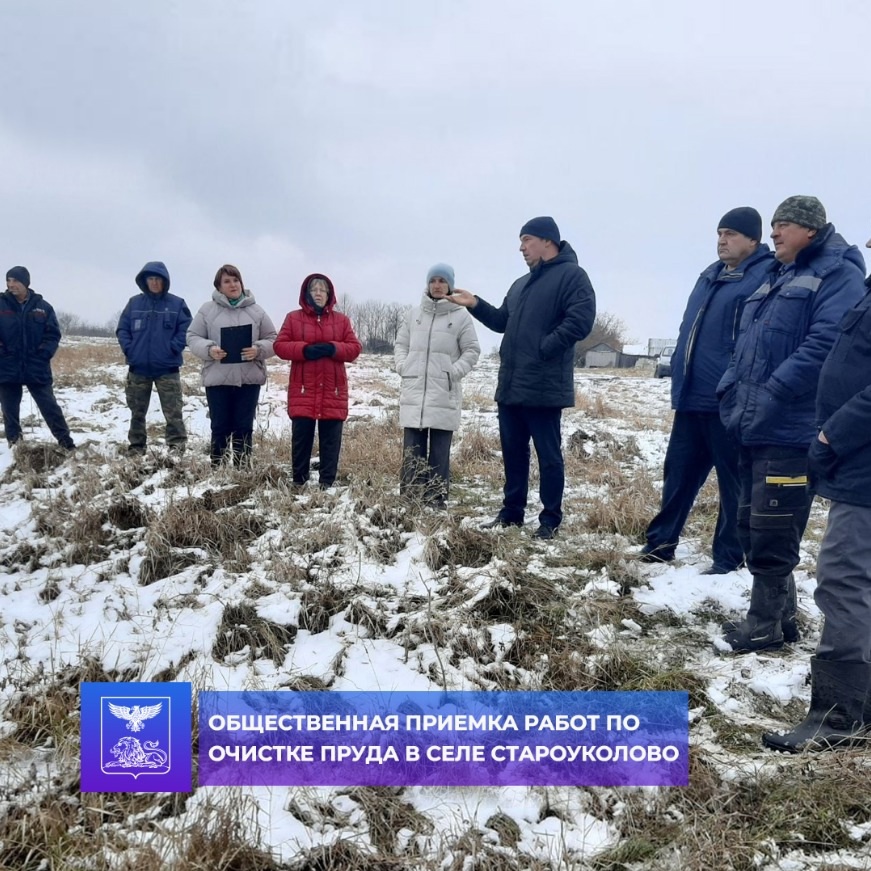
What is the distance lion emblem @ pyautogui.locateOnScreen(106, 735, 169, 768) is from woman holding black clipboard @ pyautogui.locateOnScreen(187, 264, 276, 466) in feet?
10.3

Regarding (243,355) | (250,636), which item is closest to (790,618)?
(250,636)

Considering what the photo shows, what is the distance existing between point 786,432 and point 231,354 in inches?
166

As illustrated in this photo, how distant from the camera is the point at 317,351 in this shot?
495 centimetres

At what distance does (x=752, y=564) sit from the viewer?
2.98 metres

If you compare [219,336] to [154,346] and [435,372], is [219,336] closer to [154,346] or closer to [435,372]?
[154,346]

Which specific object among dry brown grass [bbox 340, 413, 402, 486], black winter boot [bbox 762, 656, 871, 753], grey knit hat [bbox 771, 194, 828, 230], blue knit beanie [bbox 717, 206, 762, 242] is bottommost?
black winter boot [bbox 762, 656, 871, 753]

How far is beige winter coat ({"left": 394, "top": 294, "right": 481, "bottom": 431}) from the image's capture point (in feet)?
15.6

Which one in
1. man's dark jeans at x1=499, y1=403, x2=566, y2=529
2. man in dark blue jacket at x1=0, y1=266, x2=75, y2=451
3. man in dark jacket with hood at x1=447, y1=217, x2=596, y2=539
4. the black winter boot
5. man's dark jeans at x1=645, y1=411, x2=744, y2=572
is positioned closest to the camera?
the black winter boot

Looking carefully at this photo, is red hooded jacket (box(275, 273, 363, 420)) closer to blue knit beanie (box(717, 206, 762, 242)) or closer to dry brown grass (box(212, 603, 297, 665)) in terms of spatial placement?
dry brown grass (box(212, 603, 297, 665))

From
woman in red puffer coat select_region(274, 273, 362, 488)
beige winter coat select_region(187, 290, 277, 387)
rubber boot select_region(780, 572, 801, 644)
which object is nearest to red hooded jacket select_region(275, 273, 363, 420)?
woman in red puffer coat select_region(274, 273, 362, 488)

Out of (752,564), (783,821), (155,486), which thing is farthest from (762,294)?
→ (155,486)

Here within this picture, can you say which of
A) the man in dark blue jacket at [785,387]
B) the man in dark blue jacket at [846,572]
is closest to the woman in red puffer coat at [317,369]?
the man in dark blue jacket at [785,387]

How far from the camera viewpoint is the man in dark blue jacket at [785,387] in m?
2.77

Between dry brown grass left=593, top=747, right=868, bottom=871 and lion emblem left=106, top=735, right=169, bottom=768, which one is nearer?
dry brown grass left=593, top=747, right=868, bottom=871
